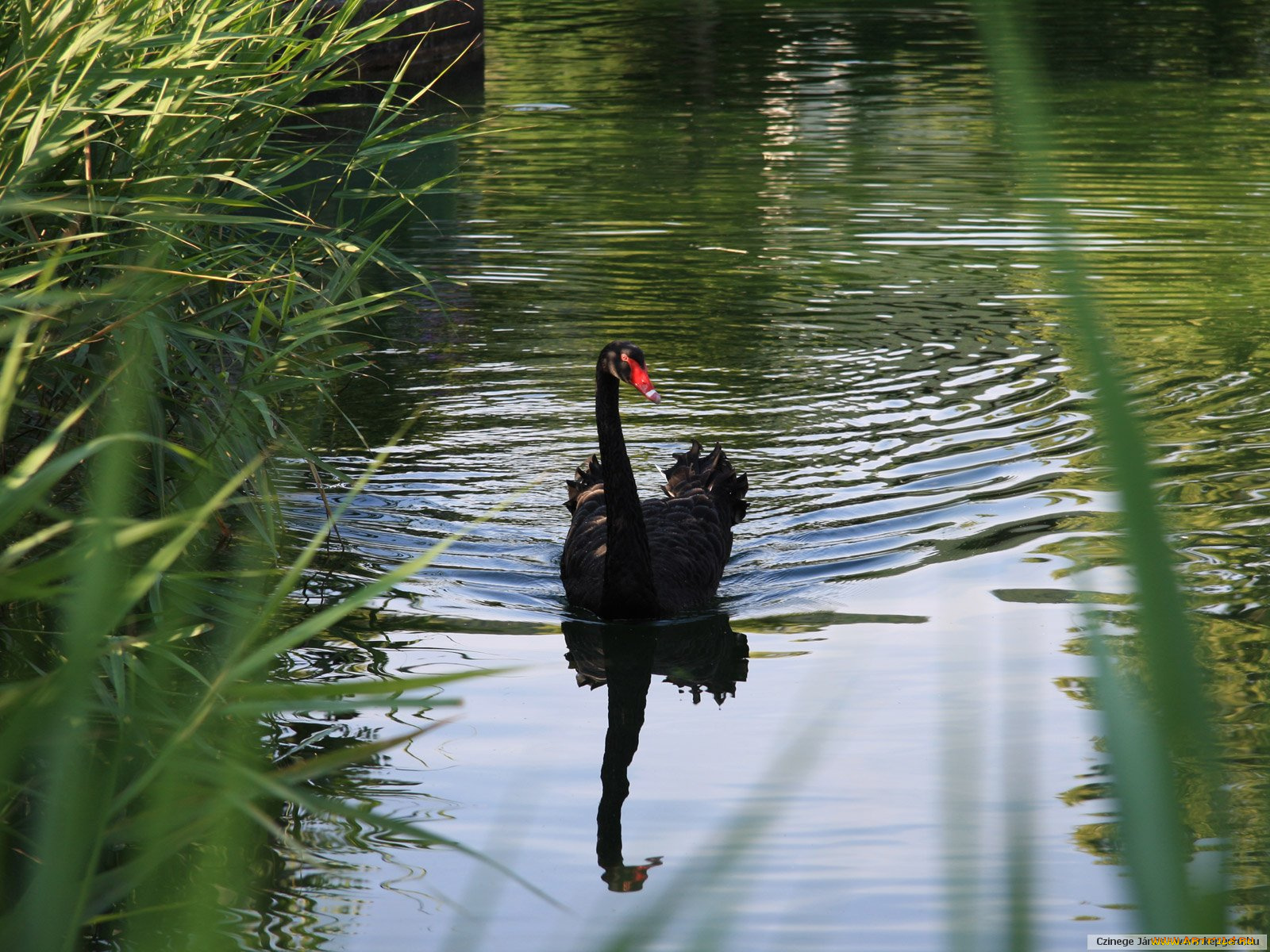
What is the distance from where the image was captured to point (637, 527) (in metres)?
4.80

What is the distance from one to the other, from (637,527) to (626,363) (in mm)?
533

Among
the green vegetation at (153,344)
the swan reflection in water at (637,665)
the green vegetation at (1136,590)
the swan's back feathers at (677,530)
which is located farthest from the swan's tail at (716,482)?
the green vegetation at (1136,590)

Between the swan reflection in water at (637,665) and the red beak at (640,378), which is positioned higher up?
the red beak at (640,378)

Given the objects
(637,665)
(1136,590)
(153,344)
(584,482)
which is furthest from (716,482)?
(1136,590)

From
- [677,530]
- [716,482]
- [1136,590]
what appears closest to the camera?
[1136,590]

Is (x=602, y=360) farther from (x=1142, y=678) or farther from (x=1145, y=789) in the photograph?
(x=1145, y=789)

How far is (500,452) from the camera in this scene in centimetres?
657

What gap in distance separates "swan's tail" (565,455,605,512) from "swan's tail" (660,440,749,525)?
28 cm

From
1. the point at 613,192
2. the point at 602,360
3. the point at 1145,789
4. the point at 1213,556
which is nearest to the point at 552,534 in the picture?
the point at 602,360

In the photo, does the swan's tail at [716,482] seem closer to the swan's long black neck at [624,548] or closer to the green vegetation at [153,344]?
the swan's long black neck at [624,548]

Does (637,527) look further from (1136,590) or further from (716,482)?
(1136,590)

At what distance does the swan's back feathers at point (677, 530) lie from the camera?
16.6 feet

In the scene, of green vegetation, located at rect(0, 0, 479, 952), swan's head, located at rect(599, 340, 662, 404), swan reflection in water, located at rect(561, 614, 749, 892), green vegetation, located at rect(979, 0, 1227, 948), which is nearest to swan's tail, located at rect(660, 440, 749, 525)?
swan reflection in water, located at rect(561, 614, 749, 892)

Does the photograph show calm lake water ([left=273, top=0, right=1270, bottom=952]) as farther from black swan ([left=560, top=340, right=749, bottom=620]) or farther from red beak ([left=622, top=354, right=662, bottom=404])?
red beak ([left=622, top=354, right=662, bottom=404])
